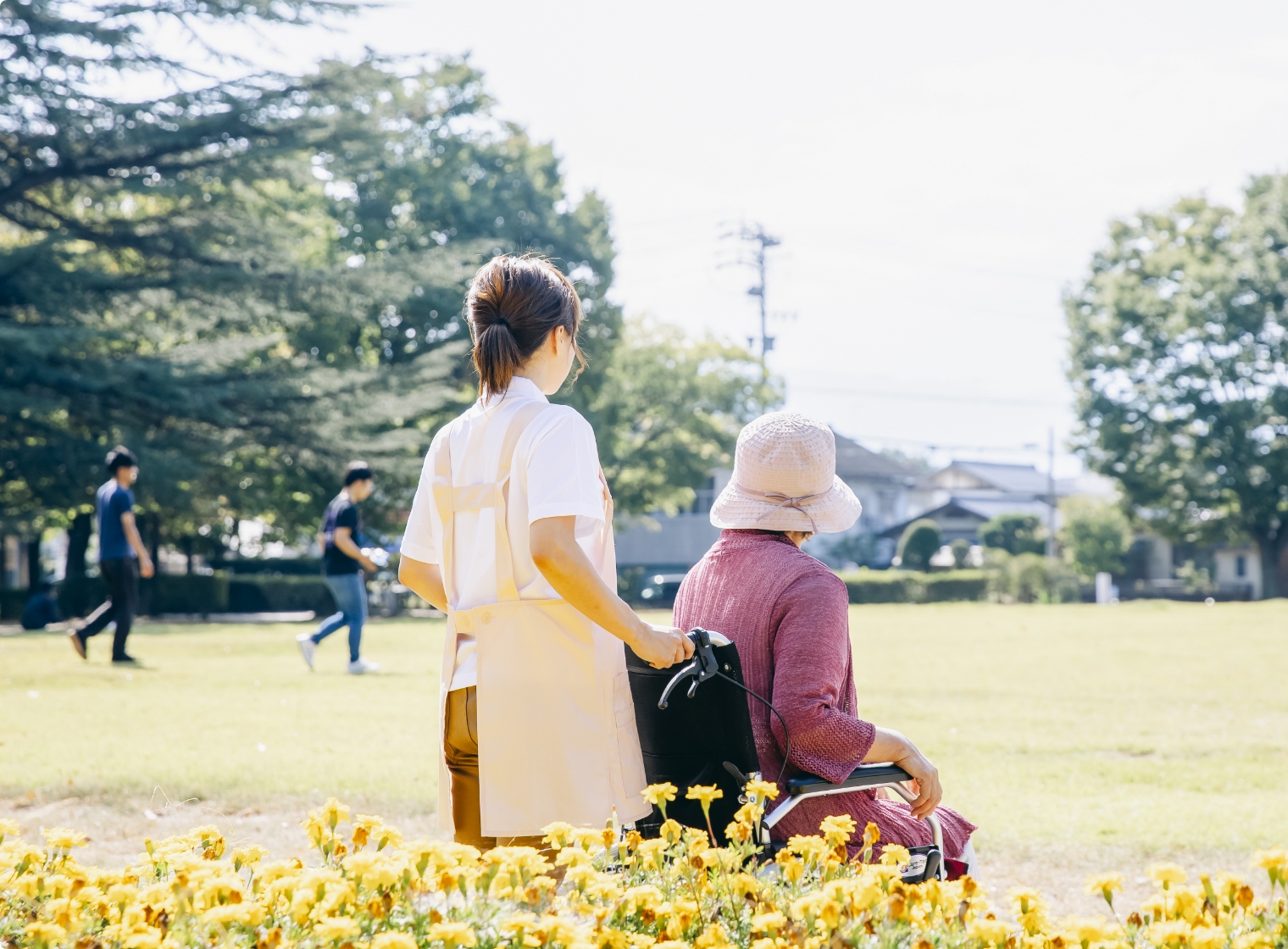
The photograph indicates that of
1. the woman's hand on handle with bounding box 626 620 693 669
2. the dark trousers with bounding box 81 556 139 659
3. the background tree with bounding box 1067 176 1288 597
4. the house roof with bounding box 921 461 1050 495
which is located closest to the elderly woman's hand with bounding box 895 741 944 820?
the woman's hand on handle with bounding box 626 620 693 669

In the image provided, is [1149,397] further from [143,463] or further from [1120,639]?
[143,463]

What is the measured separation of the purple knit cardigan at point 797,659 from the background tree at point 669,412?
34363 mm

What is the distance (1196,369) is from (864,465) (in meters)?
30.7

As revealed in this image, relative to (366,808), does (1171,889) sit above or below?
above

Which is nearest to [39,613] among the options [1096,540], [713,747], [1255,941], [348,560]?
[348,560]

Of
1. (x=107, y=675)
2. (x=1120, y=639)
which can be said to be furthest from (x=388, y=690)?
(x=1120, y=639)

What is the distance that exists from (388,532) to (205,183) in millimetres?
12472

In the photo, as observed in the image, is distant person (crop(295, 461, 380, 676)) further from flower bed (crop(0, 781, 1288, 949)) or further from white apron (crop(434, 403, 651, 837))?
flower bed (crop(0, 781, 1288, 949))

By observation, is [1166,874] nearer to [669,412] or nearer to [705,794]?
[705,794]

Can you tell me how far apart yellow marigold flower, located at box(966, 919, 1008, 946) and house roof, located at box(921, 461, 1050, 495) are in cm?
9305

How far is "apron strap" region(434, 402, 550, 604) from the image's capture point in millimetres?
2805

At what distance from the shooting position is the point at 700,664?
2.54m

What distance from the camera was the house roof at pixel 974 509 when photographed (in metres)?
67.6

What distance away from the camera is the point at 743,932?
2125mm
